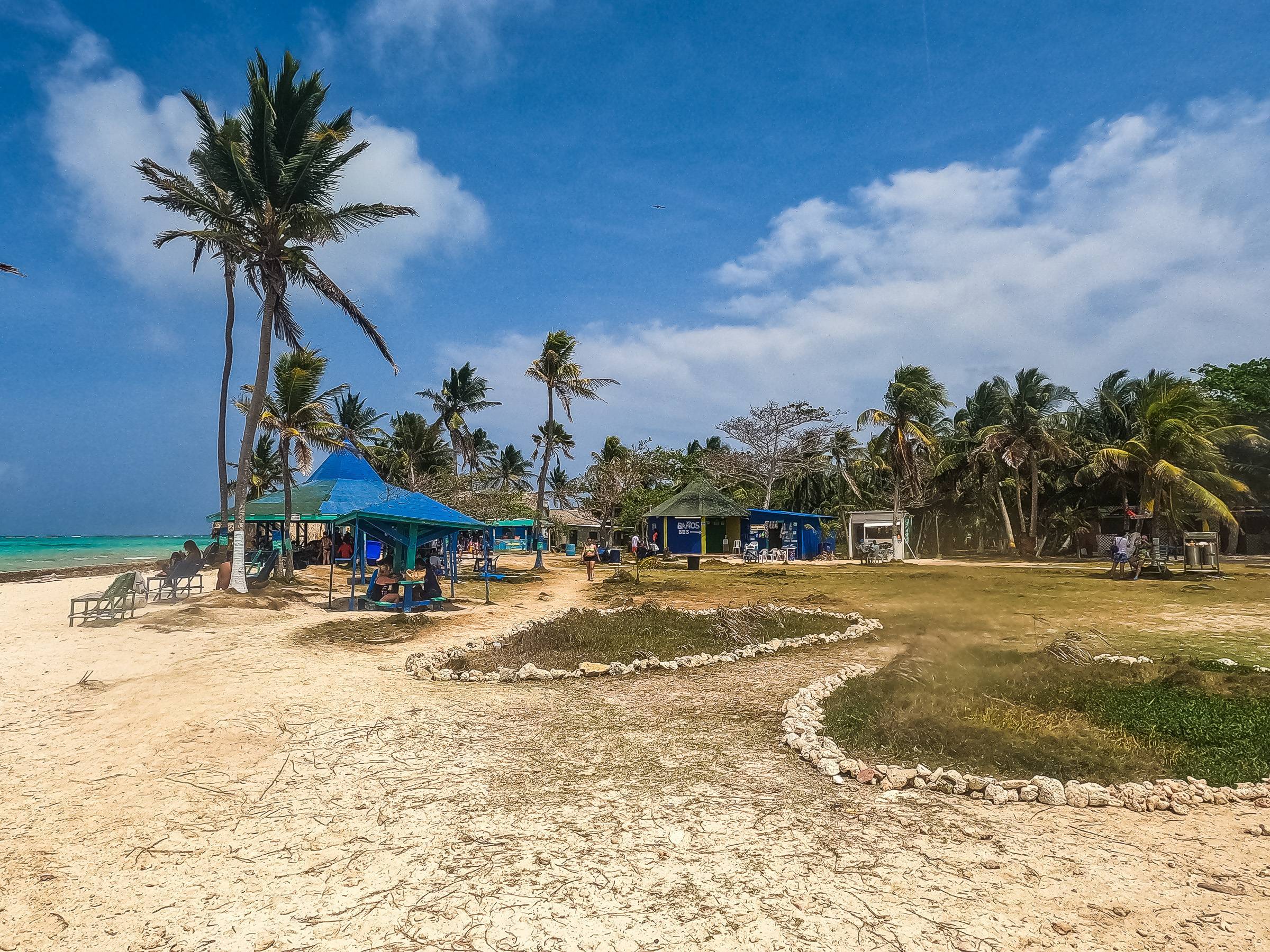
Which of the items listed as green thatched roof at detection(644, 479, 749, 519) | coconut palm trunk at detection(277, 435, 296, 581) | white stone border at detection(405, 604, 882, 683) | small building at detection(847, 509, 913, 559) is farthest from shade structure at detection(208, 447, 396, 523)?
small building at detection(847, 509, 913, 559)

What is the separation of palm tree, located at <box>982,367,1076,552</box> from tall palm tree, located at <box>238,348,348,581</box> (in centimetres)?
3211

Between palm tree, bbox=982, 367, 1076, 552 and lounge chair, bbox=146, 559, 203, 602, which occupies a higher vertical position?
palm tree, bbox=982, 367, 1076, 552

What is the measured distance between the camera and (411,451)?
47.3m

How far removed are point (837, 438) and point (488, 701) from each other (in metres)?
47.1

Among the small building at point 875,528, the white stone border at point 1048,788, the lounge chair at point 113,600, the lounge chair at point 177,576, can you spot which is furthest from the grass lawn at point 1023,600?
the lounge chair at point 113,600

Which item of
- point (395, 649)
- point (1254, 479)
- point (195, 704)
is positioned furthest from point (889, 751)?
point (1254, 479)

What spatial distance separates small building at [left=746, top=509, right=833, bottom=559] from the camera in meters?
40.2

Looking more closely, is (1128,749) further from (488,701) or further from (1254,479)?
(1254,479)

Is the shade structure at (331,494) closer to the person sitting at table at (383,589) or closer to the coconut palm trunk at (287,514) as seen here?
the coconut palm trunk at (287,514)

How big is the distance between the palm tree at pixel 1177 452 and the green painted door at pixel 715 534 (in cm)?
1957

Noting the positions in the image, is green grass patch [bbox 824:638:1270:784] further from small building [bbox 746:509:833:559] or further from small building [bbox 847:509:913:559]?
small building [bbox 746:509:833:559]

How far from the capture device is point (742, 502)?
5081 cm

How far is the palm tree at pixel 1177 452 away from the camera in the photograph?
2908 centimetres

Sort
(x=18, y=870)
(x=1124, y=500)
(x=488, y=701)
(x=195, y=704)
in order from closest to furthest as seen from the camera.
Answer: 1. (x=18, y=870)
2. (x=195, y=704)
3. (x=488, y=701)
4. (x=1124, y=500)
